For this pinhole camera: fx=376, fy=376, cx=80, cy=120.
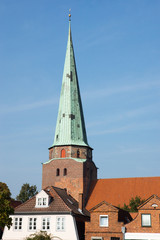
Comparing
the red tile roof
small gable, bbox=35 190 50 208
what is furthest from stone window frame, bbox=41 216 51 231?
the red tile roof

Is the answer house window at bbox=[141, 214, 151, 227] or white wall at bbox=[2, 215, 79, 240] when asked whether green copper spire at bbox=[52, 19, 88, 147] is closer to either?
white wall at bbox=[2, 215, 79, 240]

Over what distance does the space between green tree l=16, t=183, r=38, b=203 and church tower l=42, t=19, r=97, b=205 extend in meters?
28.2

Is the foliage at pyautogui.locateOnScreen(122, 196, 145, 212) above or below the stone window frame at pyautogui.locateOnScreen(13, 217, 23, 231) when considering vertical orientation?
above

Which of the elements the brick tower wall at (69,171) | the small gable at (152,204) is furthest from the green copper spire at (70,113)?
the small gable at (152,204)

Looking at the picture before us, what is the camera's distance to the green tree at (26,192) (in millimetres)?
83875

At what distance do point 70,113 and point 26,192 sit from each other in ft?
→ 106

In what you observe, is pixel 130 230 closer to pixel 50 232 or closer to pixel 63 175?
pixel 50 232

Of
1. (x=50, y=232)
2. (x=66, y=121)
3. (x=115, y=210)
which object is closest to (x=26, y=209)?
(x=50, y=232)

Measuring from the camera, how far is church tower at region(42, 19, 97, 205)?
5578 centimetres

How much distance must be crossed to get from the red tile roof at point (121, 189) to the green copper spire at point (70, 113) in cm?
716

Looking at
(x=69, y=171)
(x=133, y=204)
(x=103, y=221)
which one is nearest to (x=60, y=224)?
(x=103, y=221)

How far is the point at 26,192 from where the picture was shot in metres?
84.6

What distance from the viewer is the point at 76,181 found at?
182 feet

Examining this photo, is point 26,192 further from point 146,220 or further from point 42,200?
point 146,220
